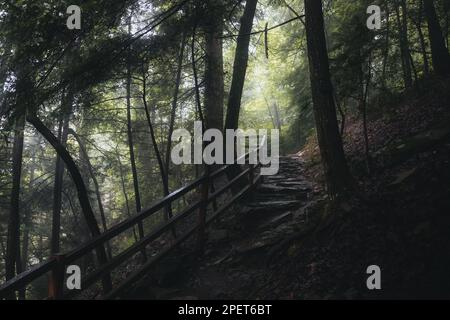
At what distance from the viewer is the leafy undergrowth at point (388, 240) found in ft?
14.5

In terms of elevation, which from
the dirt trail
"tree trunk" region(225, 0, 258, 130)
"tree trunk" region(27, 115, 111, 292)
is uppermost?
"tree trunk" region(225, 0, 258, 130)

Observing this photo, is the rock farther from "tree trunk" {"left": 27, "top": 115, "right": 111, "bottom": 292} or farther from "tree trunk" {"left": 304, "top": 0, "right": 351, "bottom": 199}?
"tree trunk" {"left": 27, "top": 115, "right": 111, "bottom": 292}

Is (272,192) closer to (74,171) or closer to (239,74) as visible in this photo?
(239,74)

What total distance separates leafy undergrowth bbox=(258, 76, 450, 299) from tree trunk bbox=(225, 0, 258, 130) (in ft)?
12.7

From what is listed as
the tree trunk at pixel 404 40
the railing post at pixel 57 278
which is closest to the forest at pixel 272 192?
the railing post at pixel 57 278

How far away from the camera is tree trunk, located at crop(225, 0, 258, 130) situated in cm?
984

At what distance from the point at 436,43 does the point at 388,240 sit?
8057 mm

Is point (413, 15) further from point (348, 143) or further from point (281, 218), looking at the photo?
point (281, 218)

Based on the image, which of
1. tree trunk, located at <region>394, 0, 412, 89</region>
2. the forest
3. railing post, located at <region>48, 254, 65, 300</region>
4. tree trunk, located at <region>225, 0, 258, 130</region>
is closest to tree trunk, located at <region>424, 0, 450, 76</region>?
the forest

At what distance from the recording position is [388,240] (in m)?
5.00

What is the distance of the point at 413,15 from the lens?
11.7 meters

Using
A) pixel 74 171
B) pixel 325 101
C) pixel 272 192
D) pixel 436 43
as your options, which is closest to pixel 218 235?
pixel 272 192
